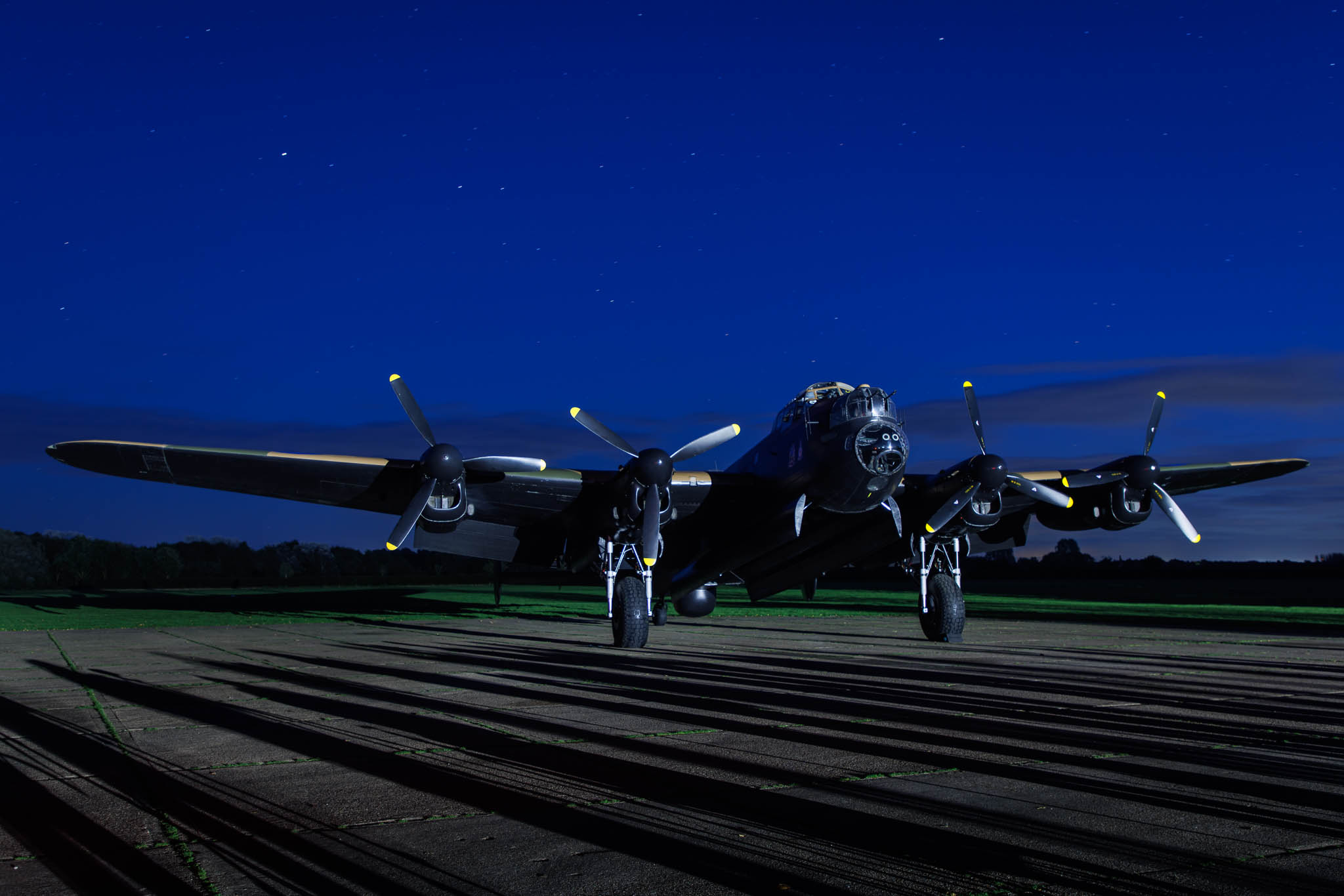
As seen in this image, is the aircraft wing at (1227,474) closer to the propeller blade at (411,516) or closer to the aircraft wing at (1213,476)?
the aircraft wing at (1213,476)

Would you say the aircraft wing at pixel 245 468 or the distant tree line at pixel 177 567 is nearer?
the aircraft wing at pixel 245 468

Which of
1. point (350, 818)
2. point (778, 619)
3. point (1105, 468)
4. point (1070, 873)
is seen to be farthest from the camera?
point (778, 619)

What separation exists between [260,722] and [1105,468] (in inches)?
809

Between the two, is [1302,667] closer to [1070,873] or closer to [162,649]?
[1070,873]

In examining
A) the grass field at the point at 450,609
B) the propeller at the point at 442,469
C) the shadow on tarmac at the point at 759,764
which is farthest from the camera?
the grass field at the point at 450,609

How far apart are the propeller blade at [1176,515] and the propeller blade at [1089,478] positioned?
99 centimetres

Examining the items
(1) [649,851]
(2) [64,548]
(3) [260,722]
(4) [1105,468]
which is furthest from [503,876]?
(2) [64,548]

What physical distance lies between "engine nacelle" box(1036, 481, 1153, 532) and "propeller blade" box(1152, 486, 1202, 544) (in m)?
0.36

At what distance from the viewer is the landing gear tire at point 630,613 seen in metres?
20.2

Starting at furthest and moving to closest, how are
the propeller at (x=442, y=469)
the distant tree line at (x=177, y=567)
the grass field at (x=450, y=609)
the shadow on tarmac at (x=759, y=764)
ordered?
the distant tree line at (x=177, y=567) < the grass field at (x=450, y=609) < the propeller at (x=442, y=469) < the shadow on tarmac at (x=759, y=764)

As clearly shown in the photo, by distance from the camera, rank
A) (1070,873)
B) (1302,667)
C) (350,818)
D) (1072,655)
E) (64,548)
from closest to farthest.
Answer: (1070,873)
(350,818)
(1302,667)
(1072,655)
(64,548)

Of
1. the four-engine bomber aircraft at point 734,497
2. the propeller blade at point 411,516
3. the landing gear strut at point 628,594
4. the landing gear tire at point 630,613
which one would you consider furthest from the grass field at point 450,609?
the landing gear tire at point 630,613

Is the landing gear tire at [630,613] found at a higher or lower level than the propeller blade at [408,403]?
lower

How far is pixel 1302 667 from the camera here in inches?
587
